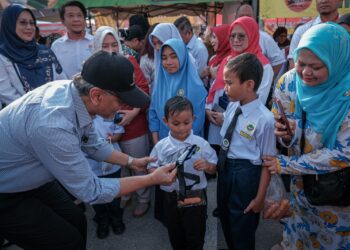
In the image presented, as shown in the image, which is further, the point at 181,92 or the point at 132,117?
the point at 132,117

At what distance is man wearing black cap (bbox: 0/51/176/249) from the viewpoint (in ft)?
5.11

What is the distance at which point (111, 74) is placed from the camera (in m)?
1.54

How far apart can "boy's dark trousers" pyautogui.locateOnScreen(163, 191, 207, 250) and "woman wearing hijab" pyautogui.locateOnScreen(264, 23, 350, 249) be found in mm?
582

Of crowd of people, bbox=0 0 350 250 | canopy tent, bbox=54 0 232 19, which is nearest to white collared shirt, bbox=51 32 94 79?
crowd of people, bbox=0 0 350 250

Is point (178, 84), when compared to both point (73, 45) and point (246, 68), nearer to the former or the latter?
point (246, 68)

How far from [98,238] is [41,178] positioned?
134cm

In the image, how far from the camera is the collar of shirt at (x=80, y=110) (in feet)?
5.46

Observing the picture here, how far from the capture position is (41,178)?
5.88 ft

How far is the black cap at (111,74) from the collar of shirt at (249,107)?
826mm

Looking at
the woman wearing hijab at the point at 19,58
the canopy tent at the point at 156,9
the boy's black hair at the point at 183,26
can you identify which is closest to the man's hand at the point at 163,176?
the woman wearing hijab at the point at 19,58

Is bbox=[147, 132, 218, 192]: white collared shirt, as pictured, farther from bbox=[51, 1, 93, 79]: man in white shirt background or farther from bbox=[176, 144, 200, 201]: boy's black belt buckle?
bbox=[51, 1, 93, 79]: man in white shirt background

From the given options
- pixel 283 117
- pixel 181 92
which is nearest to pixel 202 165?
pixel 283 117

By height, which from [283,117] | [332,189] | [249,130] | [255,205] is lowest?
[255,205]

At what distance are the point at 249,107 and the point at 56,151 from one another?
4.12 feet
